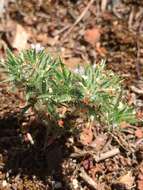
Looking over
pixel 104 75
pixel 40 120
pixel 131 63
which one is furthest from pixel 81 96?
pixel 131 63

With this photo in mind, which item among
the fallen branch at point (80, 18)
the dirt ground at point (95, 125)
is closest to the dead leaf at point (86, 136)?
the dirt ground at point (95, 125)

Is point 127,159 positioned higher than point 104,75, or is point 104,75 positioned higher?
point 104,75

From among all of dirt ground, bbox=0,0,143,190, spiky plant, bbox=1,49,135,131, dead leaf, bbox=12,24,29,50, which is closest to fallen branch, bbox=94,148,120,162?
dirt ground, bbox=0,0,143,190

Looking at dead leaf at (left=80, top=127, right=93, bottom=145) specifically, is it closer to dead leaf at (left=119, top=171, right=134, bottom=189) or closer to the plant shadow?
the plant shadow

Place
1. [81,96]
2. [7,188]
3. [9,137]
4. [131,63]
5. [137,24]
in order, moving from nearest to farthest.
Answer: [81,96], [7,188], [9,137], [131,63], [137,24]

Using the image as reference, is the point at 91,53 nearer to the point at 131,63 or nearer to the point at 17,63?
the point at 131,63

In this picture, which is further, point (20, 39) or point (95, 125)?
point (20, 39)

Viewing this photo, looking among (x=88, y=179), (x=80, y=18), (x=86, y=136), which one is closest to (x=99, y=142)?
(x=86, y=136)

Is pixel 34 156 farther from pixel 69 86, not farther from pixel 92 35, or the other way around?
pixel 92 35
